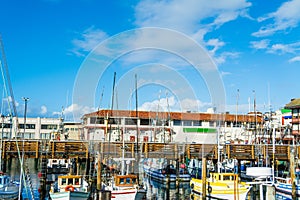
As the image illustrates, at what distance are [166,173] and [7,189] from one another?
16.0 metres

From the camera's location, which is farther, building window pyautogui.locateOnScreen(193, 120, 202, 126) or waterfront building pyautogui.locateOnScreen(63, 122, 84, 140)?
waterfront building pyautogui.locateOnScreen(63, 122, 84, 140)

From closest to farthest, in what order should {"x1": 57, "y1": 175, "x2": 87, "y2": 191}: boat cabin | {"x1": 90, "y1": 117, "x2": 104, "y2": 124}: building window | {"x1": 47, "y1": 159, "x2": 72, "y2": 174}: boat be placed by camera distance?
{"x1": 57, "y1": 175, "x2": 87, "y2": 191}: boat cabin < {"x1": 47, "y1": 159, "x2": 72, "y2": 174}: boat < {"x1": 90, "y1": 117, "x2": 104, "y2": 124}: building window

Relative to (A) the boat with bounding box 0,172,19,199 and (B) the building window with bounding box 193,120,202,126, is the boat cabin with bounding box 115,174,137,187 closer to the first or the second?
(A) the boat with bounding box 0,172,19,199

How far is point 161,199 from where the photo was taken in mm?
26391

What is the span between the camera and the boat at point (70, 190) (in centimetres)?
1962

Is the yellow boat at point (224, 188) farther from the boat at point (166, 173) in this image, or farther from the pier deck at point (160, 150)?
the boat at point (166, 173)

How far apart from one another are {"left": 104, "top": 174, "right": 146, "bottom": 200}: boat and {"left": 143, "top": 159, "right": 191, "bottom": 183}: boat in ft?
32.2

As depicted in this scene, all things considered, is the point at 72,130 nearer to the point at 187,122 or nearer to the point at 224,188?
the point at 187,122

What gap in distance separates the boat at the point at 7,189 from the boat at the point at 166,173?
45.7ft

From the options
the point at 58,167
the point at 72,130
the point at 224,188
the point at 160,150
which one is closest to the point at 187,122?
the point at 72,130

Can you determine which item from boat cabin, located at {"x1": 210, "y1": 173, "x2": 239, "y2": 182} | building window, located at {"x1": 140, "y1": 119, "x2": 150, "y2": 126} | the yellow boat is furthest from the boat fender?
building window, located at {"x1": 140, "y1": 119, "x2": 150, "y2": 126}

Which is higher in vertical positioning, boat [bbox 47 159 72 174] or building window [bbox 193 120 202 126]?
building window [bbox 193 120 202 126]

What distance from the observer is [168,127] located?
5750cm

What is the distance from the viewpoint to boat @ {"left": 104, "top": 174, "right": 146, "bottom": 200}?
20.0 metres
